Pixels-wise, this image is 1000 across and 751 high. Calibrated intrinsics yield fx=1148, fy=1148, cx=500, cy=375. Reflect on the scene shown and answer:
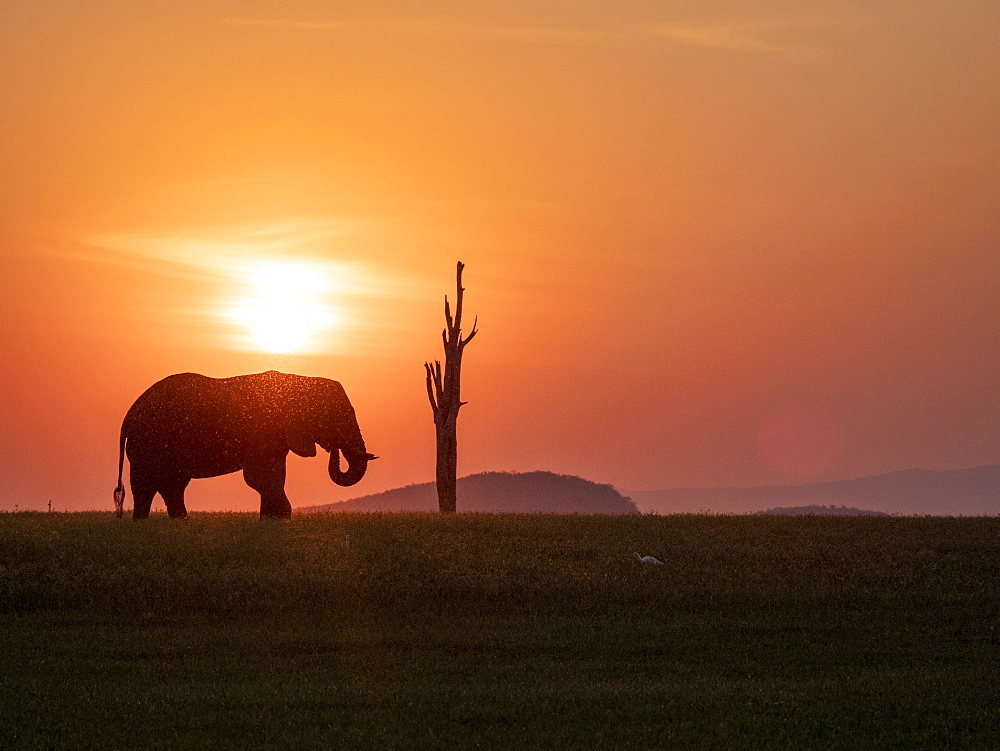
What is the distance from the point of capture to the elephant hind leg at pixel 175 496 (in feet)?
104

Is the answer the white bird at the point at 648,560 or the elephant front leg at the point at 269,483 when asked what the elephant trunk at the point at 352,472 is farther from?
the white bird at the point at 648,560

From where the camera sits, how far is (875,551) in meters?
27.7

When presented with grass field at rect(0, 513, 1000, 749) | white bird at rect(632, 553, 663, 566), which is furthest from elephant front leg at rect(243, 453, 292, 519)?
white bird at rect(632, 553, 663, 566)

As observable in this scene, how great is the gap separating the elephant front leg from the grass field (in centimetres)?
71

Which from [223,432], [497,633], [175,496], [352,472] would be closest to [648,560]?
[497,633]

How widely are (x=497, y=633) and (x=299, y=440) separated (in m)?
12.2

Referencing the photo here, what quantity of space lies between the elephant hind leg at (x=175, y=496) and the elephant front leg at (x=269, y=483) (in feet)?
6.85

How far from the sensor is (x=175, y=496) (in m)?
32.0

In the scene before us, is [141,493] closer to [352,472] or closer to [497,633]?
[352,472]

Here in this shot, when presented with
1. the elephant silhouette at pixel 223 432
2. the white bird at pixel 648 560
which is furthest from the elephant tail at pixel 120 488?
the white bird at pixel 648 560

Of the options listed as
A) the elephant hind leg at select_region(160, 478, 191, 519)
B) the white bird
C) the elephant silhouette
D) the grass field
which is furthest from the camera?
the elephant hind leg at select_region(160, 478, 191, 519)

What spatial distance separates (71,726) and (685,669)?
9.24 meters

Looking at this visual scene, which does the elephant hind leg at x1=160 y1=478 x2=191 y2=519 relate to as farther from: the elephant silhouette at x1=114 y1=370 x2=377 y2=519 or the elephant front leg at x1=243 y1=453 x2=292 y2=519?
the elephant front leg at x1=243 y1=453 x2=292 y2=519

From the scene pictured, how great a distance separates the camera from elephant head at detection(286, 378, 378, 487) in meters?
31.4
